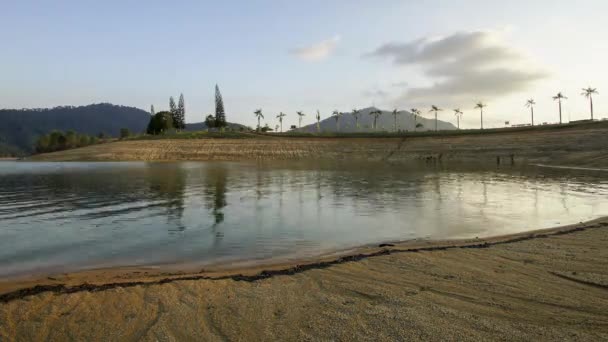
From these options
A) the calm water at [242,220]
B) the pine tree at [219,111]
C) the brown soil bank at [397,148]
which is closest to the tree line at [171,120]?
the pine tree at [219,111]

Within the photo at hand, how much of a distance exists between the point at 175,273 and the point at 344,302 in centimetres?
567

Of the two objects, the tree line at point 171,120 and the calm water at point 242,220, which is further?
the tree line at point 171,120

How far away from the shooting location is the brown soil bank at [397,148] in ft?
280

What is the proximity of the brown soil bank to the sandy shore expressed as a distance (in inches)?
3071

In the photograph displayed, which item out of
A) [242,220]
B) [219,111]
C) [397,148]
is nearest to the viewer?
[242,220]

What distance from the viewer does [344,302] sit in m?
8.29

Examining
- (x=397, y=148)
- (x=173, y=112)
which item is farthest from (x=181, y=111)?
(x=397, y=148)

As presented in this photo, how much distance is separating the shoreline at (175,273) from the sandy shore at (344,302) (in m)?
0.08

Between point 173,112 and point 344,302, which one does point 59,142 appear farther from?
point 344,302

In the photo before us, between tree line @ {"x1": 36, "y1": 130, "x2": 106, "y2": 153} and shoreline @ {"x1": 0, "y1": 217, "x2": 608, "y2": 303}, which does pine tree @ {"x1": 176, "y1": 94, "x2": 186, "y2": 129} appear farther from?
shoreline @ {"x1": 0, "y1": 217, "x2": 608, "y2": 303}

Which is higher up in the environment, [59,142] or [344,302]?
[59,142]

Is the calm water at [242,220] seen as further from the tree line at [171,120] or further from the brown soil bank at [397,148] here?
the tree line at [171,120]

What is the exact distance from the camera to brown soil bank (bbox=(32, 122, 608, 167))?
85.3 metres

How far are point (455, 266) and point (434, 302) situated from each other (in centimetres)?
304
